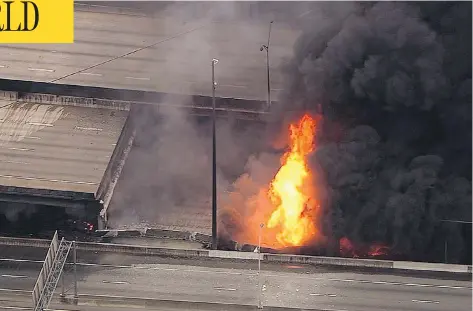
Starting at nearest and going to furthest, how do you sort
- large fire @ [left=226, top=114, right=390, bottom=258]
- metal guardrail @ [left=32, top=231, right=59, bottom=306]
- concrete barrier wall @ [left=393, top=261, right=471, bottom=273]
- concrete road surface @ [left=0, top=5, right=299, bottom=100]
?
metal guardrail @ [left=32, top=231, right=59, bottom=306], concrete barrier wall @ [left=393, top=261, right=471, bottom=273], large fire @ [left=226, top=114, right=390, bottom=258], concrete road surface @ [left=0, top=5, right=299, bottom=100]

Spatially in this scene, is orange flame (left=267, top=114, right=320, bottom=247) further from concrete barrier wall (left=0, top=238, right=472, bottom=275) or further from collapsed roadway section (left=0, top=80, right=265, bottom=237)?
collapsed roadway section (left=0, top=80, right=265, bottom=237)

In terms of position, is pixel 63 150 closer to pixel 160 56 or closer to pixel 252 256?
pixel 160 56

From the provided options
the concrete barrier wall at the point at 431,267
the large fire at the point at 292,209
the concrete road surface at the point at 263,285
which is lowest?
the concrete road surface at the point at 263,285

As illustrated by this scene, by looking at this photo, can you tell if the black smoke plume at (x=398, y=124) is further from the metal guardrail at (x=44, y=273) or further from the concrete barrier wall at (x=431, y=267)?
the metal guardrail at (x=44, y=273)

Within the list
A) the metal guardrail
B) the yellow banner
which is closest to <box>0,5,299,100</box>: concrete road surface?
the yellow banner

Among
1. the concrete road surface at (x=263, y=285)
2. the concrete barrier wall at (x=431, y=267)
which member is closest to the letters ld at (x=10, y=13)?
the concrete road surface at (x=263, y=285)

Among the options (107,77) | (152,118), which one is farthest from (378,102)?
(107,77)
